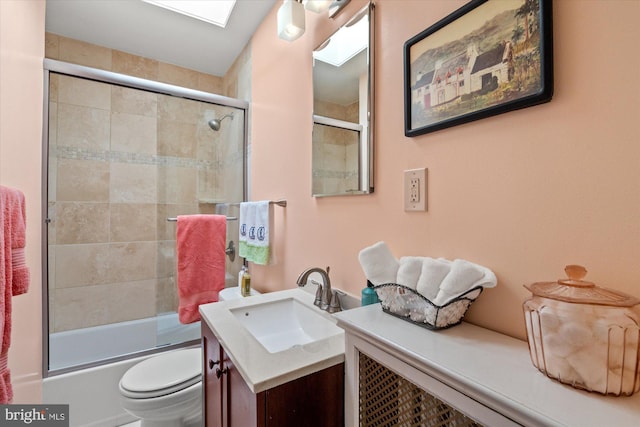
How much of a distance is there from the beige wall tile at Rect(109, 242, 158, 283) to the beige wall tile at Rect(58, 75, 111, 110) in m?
1.09

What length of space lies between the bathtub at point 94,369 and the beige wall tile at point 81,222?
0.68m

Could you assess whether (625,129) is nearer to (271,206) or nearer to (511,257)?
(511,257)

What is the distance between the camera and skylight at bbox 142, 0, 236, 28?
5.79ft

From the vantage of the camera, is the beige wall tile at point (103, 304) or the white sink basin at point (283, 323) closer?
the white sink basin at point (283, 323)

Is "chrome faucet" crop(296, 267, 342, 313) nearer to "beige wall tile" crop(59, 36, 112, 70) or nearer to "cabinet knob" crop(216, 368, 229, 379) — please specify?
"cabinet knob" crop(216, 368, 229, 379)

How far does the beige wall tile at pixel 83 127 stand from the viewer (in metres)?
2.05

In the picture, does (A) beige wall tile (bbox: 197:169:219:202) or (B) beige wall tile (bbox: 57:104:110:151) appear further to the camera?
(A) beige wall tile (bbox: 197:169:219:202)

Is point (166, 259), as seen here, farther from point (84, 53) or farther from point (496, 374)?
point (496, 374)

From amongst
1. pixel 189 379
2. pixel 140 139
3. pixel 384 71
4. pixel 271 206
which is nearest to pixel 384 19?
pixel 384 71

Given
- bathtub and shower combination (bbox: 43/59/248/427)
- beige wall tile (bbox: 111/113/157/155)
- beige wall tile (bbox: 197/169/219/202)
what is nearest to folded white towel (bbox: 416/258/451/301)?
bathtub and shower combination (bbox: 43/59/248/427)

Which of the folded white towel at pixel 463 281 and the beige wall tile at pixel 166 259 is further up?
the folded white towel at pixel 463 281

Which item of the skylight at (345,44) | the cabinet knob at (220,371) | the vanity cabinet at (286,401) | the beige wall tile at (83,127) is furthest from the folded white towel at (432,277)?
the beige wall tile at (83,127)

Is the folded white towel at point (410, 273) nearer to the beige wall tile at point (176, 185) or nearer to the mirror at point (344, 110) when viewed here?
the mirror at point (344, 110)

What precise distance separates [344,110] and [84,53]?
2.33 meters
